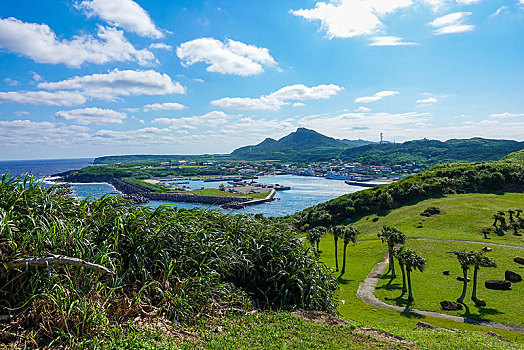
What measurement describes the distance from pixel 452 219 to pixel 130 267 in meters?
58.6

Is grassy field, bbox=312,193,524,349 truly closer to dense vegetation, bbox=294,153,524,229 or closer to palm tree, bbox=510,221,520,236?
palm tree, bbox=510,221,520,236

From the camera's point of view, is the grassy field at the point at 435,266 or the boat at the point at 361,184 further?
the boat at the point at 361,184

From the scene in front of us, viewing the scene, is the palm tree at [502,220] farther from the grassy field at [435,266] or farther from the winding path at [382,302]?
the winding path at [382,302]

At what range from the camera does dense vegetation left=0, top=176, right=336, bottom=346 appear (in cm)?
652

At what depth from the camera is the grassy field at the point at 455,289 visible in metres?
23.8

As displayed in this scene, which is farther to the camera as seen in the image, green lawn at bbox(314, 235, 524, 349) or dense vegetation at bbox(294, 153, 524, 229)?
dense vegetation at bbox(294, 153, 524, 229)

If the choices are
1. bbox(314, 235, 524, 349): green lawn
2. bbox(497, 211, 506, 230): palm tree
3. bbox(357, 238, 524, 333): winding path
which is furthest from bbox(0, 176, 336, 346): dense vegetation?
bbox(497, 211, 506, 230): palm tree

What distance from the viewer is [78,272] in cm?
721

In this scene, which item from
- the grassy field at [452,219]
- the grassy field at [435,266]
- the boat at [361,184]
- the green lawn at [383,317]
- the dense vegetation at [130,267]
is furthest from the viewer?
the boat at [361,184]

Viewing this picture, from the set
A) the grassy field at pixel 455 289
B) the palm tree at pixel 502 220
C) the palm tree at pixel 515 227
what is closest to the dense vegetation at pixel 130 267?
the grassy field at pixel 455 289

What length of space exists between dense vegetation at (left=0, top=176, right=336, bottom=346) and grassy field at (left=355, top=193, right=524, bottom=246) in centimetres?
4270

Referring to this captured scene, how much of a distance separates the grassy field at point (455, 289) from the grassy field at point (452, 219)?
7.51 m

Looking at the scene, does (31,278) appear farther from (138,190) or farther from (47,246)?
(138,190)

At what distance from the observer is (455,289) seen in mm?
28297
